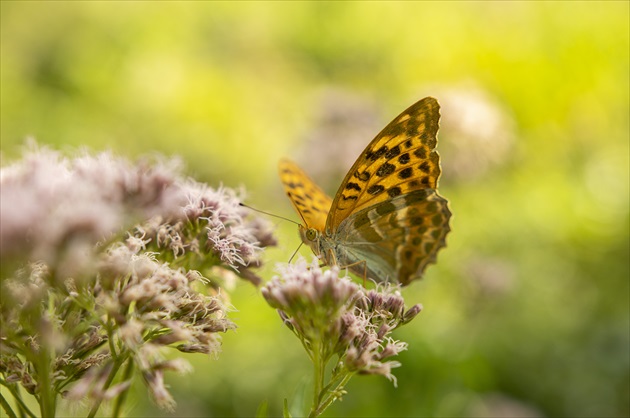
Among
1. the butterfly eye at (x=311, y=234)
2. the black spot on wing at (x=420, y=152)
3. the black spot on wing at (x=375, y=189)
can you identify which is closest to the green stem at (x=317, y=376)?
the butterfly eye at (x=311, y=234)

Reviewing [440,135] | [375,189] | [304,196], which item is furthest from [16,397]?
[440,135]

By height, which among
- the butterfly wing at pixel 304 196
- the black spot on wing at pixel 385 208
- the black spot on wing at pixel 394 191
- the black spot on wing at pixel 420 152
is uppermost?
the black spot on wing at pixel 420 152

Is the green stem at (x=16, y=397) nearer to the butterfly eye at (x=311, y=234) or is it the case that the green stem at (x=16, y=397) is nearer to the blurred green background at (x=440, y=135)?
the blurred green background at (x=440, y=135)

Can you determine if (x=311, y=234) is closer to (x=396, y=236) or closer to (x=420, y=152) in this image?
(x=396, y=236)

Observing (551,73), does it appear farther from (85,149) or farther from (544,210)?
(85,149)

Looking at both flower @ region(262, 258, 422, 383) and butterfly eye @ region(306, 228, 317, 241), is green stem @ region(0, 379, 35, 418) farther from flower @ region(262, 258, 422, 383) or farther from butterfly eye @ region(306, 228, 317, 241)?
butterfly eye @ region(306, 228, 317, 241)

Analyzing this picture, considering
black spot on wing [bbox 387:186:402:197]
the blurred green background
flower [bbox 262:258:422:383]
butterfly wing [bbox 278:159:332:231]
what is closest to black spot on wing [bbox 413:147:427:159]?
black spot on wing [bbox 387:186:402:197]

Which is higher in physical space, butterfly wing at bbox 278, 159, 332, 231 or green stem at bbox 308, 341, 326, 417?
butterfly wing at bbox 278, 159, 332, 231
